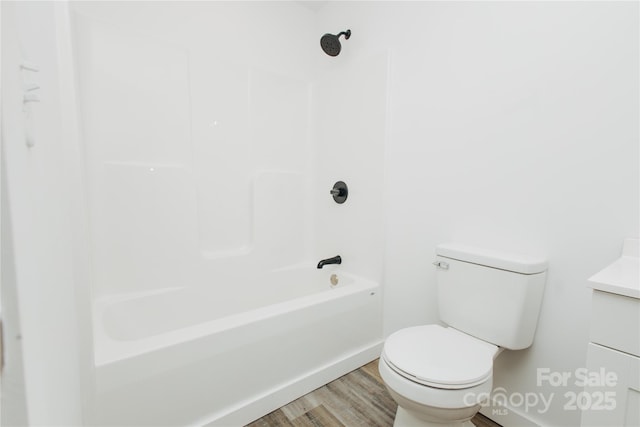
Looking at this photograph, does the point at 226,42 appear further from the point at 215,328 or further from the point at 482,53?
the point at 215,328

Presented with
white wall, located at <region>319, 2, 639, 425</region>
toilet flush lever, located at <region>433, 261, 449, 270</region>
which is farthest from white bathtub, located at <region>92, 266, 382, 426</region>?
toilet flush lever, located at <region>433, 261, 449, 270</region>

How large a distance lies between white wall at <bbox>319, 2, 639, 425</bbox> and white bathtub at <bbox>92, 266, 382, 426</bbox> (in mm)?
421

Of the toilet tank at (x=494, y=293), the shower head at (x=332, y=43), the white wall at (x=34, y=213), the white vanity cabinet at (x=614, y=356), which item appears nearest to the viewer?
the white wall at (x=34, y=213)

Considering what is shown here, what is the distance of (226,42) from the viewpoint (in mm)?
1871

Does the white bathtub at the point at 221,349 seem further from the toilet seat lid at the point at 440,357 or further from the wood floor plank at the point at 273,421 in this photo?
the toilet seat lid at the point at 440,357

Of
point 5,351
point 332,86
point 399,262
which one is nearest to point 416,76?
point 332,86

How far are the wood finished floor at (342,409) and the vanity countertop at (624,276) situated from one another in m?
0.95

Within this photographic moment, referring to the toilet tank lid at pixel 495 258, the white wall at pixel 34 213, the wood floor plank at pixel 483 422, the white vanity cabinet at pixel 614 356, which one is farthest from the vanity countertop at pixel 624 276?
the white wall at pixel 34 213

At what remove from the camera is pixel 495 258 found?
4.05 ft

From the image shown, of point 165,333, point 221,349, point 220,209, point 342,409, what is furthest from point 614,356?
point 220,209

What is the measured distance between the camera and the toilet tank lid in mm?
1169

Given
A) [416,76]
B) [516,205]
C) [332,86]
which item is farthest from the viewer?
[332,86]

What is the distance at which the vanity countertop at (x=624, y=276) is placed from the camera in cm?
71

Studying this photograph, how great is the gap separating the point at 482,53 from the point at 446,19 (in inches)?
11.8
